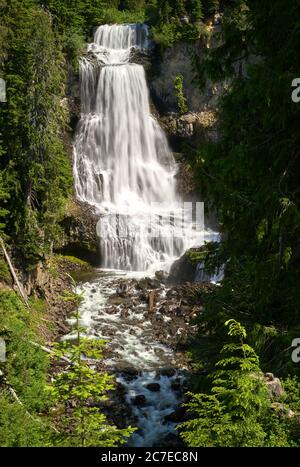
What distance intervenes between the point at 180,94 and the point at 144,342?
2105 centimetres

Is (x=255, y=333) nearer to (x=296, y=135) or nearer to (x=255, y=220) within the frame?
(x=255, y=220)

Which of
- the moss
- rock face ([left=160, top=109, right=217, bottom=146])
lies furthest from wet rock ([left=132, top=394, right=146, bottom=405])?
rock face ([left=160, top=109, right=217, bottom=146])

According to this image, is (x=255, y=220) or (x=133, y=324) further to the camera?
(x=133, y=324)

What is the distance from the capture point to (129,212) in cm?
2831

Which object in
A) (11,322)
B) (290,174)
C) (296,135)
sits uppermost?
(296,135)

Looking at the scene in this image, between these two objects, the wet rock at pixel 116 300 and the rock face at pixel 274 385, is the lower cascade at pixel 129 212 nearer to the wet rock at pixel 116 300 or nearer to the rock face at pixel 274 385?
the wet rock at pixel 116 300

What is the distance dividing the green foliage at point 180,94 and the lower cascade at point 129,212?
2340 millimetres

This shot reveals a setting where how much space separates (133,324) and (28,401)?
793 centimetres

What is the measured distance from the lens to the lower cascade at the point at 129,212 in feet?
51.7

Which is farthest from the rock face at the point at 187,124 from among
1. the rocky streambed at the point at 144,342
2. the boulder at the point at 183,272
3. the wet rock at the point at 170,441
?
the wet rock at the point at 170,441

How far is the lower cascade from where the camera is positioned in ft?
51.7

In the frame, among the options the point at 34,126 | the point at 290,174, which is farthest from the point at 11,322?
the point at 290,174

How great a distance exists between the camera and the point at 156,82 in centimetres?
3244

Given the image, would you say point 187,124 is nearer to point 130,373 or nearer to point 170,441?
point 130,373
